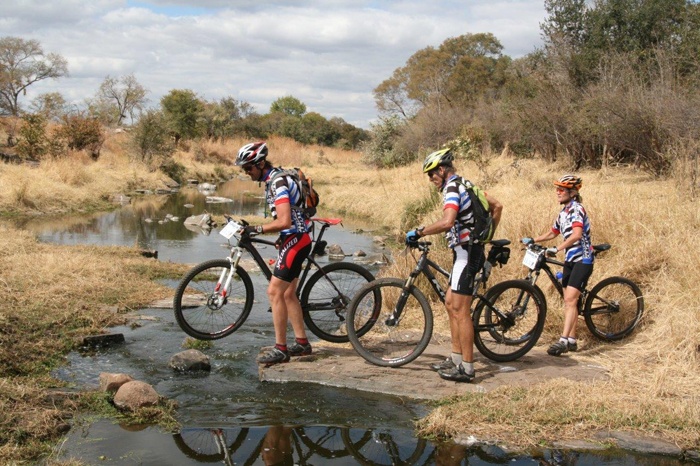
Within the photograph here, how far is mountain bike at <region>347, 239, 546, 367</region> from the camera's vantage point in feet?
22.7

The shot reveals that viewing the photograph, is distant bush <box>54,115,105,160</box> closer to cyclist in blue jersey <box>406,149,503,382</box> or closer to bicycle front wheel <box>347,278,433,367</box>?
bicycle front wheel <box>347,278,433,367</box>

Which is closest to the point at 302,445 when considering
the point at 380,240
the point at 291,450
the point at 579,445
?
the point at 291,450

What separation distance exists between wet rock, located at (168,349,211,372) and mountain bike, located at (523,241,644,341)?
373cm

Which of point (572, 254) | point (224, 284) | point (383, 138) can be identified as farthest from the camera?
point (383, 138)

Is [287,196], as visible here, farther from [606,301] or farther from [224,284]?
[606,301]

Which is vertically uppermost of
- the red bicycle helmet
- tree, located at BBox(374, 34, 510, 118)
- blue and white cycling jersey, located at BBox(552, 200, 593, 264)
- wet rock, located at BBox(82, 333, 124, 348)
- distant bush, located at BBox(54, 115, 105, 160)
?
tree, located at BBox(374, 34, 510, 118)

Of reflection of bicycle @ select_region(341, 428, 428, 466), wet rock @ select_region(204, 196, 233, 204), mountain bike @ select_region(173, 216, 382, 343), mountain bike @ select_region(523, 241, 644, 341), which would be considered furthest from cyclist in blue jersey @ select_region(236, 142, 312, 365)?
wet rock @ select_region(204, 196, 233, 204)

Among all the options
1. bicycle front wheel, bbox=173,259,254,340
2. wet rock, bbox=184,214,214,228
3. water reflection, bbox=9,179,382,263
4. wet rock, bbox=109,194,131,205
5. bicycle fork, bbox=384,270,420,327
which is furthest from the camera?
wet rock, bbox=109,194,131,205

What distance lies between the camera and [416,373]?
6.82m

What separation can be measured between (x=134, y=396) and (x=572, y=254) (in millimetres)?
4955

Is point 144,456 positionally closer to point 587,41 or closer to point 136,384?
point 136,384

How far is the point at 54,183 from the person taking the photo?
23.6 metres

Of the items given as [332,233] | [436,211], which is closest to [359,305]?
[436,211]

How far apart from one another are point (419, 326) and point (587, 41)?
18.4m
